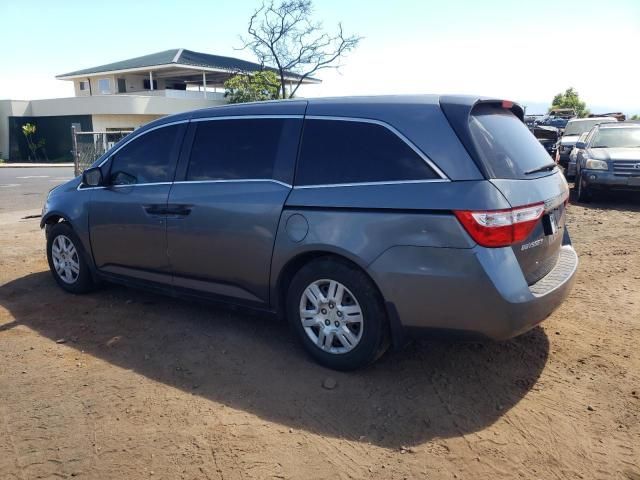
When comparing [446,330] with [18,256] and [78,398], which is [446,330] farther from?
[18,256]

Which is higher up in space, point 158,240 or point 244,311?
point 158,240

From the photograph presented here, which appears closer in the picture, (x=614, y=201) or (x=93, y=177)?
(x=93, y=177)

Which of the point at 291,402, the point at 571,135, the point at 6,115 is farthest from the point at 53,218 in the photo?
the point at 6,115

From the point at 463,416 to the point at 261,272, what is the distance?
5.56 feet

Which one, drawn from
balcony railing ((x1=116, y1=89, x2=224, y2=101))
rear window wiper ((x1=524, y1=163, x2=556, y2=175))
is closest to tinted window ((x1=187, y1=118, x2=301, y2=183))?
rear window wiper ((x1=524, y1=163, x2=556, y2=175))

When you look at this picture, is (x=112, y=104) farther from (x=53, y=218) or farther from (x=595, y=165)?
(x=53, y=218)

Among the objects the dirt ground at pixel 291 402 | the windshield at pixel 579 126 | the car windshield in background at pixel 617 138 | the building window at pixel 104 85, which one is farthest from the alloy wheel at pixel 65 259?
the building window at pixel 104 85

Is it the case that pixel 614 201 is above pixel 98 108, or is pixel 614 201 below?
below

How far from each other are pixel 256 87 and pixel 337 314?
3598 cm

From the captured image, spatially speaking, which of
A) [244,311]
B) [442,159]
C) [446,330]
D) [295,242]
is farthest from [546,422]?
[244,311]

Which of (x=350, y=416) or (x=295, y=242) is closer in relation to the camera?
(x=350, y=416)

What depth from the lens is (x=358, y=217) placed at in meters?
3.49

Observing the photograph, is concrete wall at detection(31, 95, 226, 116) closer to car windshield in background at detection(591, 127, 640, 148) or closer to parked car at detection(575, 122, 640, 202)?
car windshield in background at detection(591, 127, 640, 148)

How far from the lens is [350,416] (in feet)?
10.6
